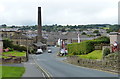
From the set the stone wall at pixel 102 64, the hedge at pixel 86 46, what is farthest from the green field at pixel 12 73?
the hedge at pixel 86 46

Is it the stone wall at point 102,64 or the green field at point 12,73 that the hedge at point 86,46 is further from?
the green field at point 12,73

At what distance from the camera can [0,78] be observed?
70.3 feet

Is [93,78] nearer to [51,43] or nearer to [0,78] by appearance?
[0,78]

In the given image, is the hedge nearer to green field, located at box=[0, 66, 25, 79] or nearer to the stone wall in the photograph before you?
the stone wall

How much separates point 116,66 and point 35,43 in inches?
3902

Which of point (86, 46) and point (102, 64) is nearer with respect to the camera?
point (102, 64)

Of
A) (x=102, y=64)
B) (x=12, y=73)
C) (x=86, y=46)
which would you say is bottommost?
(x=12, y=73)

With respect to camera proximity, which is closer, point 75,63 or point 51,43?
point 75,63

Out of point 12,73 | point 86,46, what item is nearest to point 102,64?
point 12,73

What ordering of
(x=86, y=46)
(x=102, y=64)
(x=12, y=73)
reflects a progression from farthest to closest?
(x=86, y=46) → (x=102, y=64) → (x=12, y=73)

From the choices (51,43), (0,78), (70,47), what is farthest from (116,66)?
(51,43)

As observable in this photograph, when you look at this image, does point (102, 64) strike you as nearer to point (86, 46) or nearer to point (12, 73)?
point (12, 73)

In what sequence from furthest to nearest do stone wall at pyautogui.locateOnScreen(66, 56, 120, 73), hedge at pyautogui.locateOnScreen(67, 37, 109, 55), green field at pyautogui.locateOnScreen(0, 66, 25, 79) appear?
hedge at pyautogui.locateOnScreen(67, 37, 109, 55) → stone wall at pyautogui.locateOnScreen(66, 56, 120, 73) → green field at pyautogui.locateOnScreen(0, 66, 25, 79)

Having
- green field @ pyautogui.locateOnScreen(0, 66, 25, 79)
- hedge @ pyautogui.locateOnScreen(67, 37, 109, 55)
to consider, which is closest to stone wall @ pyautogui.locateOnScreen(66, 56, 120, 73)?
hedge @ pyautogui.locateOnScreen(67, 37, 109, 55)
